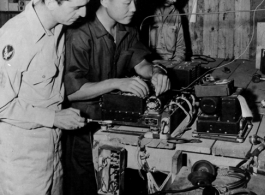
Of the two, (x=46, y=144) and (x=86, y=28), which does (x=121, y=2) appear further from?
(x=46, y=144)

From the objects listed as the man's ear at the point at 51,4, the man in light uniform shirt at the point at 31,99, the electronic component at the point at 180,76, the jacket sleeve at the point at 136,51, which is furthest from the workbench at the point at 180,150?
the jacket sleeve at the point at 136,51

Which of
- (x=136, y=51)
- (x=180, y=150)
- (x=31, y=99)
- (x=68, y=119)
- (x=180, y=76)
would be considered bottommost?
(x=180, y=150)

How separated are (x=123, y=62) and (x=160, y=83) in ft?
2.02

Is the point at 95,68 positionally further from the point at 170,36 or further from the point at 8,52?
the point at 170,36

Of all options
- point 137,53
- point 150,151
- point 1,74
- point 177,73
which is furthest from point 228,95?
point 1,74

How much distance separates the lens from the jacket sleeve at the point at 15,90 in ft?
5.90

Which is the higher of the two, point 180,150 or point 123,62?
point 123,62

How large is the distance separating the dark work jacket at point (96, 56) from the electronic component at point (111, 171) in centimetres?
60

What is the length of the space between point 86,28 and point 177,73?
0.85 meters

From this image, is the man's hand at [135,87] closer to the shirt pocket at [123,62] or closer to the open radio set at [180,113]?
the open radio set at [180,113]

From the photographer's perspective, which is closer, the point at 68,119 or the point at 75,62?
the point at 68,119

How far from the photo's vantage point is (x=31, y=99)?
1.99 metres

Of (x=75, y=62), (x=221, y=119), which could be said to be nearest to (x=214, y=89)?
(x=221, y=119)

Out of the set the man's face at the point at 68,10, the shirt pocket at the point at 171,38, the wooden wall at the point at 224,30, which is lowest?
the man's face at the point at 68,10
